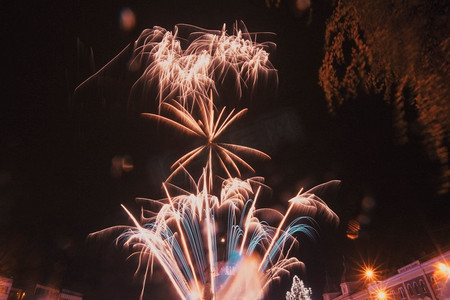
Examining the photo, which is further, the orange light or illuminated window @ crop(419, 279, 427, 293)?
the orange light

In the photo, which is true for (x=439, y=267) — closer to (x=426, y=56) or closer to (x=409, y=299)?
(x=409, y=299)

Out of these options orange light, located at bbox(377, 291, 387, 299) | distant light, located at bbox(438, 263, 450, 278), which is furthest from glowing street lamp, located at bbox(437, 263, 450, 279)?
orange light, located at bbox(377, 291, 387, 299)

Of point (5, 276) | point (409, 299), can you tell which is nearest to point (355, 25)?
point (409, 299)

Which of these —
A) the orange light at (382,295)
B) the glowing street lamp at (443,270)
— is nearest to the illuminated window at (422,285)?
the glowing street lamp at (443,270)

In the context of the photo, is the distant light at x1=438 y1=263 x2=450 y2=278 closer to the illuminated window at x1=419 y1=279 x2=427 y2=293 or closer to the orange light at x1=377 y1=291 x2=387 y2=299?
the illuminated window at x1=419 y1=279 x2=427 y2=293

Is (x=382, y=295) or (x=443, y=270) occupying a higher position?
(x=443, y=270)

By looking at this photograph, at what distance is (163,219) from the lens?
795 inches

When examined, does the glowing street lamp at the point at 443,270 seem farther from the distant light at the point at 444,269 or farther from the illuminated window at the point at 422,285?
the illuminated window at the point at 422,285

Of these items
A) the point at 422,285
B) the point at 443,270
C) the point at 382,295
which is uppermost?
the point at 443,270

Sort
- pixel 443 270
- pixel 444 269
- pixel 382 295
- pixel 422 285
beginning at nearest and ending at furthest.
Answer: pixel 444 269 < pixel 443 270 < pixel 422 285 < pixel 382 295

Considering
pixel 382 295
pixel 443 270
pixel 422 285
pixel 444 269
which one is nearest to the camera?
pixel 444 269

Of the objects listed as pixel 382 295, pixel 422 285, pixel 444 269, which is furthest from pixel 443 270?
pixel 382 295

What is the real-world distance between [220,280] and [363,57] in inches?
3935

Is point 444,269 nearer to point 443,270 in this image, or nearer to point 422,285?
point 443,270
